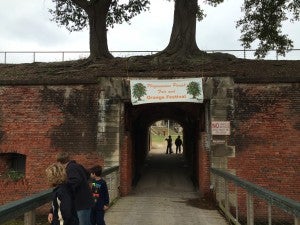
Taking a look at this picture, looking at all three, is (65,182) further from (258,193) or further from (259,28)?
(259,28)

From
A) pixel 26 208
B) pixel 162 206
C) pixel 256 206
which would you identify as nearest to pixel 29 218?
pixel 26 208

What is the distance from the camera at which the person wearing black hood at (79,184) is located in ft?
20.7

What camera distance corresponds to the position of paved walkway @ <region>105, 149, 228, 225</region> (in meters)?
10.4

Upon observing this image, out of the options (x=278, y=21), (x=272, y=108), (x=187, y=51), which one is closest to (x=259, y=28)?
(x=278, y=21)

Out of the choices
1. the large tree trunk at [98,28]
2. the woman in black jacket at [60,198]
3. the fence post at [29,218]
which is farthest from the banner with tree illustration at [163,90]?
the woman in black jacket at [60,198]

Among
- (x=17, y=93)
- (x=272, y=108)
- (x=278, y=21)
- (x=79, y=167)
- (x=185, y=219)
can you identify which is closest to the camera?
(x=79, y=167)

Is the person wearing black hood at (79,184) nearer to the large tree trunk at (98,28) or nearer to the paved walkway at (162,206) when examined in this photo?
the paved walkway at (162,206)

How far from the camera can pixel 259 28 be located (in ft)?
71.1

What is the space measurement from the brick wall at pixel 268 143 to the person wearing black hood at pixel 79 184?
8558mm

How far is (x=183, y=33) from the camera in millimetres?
18938

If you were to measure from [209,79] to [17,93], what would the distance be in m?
Answer: 6.79

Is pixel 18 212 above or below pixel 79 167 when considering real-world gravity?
below

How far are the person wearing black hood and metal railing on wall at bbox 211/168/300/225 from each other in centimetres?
275

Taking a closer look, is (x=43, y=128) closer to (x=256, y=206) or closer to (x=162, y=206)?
Result: (x=162, y=206)
